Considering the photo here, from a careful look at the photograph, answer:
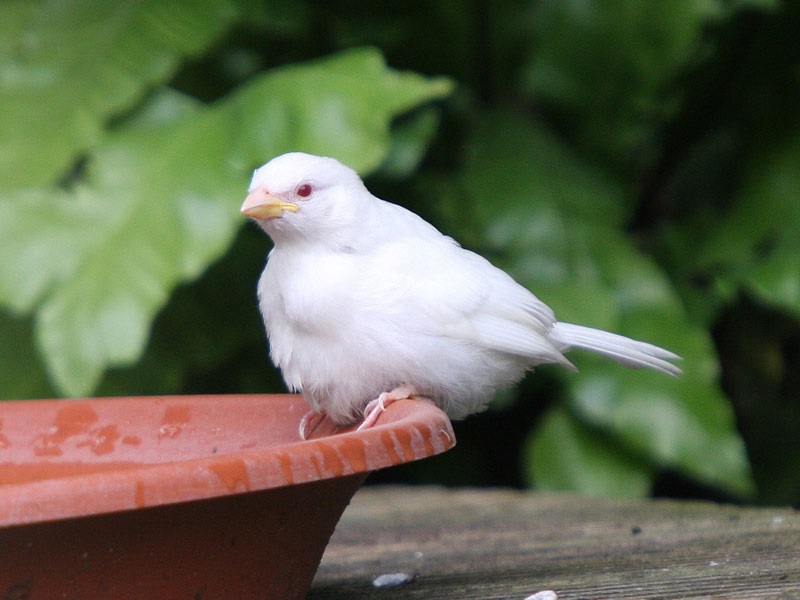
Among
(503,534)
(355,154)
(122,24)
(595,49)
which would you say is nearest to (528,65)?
(595,49)

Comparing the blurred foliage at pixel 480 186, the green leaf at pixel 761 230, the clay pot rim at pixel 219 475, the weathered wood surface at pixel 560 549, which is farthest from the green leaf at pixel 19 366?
the clay pot rim at pixel 219 475

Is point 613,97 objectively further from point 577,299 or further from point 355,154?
point 355,154

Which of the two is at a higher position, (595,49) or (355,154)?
(595,49)

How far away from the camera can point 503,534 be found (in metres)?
2.72

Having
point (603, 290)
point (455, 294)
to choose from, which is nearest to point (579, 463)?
point (603, 290)

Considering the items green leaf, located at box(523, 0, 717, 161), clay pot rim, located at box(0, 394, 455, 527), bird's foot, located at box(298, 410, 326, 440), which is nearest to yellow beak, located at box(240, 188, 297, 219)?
bird's foot, located at box(298, 410, 326, 440)

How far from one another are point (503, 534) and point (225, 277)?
7.78 feet

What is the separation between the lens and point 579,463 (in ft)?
14.1

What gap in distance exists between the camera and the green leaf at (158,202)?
3.53m

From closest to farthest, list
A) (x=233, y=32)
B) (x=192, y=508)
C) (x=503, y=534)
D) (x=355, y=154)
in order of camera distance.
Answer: (x=192, y=508) → (x=503, y=534) → (x=355, y=154) → (x=233, y=32)

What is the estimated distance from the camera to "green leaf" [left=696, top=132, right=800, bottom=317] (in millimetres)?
4320

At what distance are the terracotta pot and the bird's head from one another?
609 millimetres

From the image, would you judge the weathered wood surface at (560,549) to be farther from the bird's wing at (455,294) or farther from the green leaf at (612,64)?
the green leaf at (612,64)

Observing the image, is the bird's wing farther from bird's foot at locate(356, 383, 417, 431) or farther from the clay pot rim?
the clay pot rim
